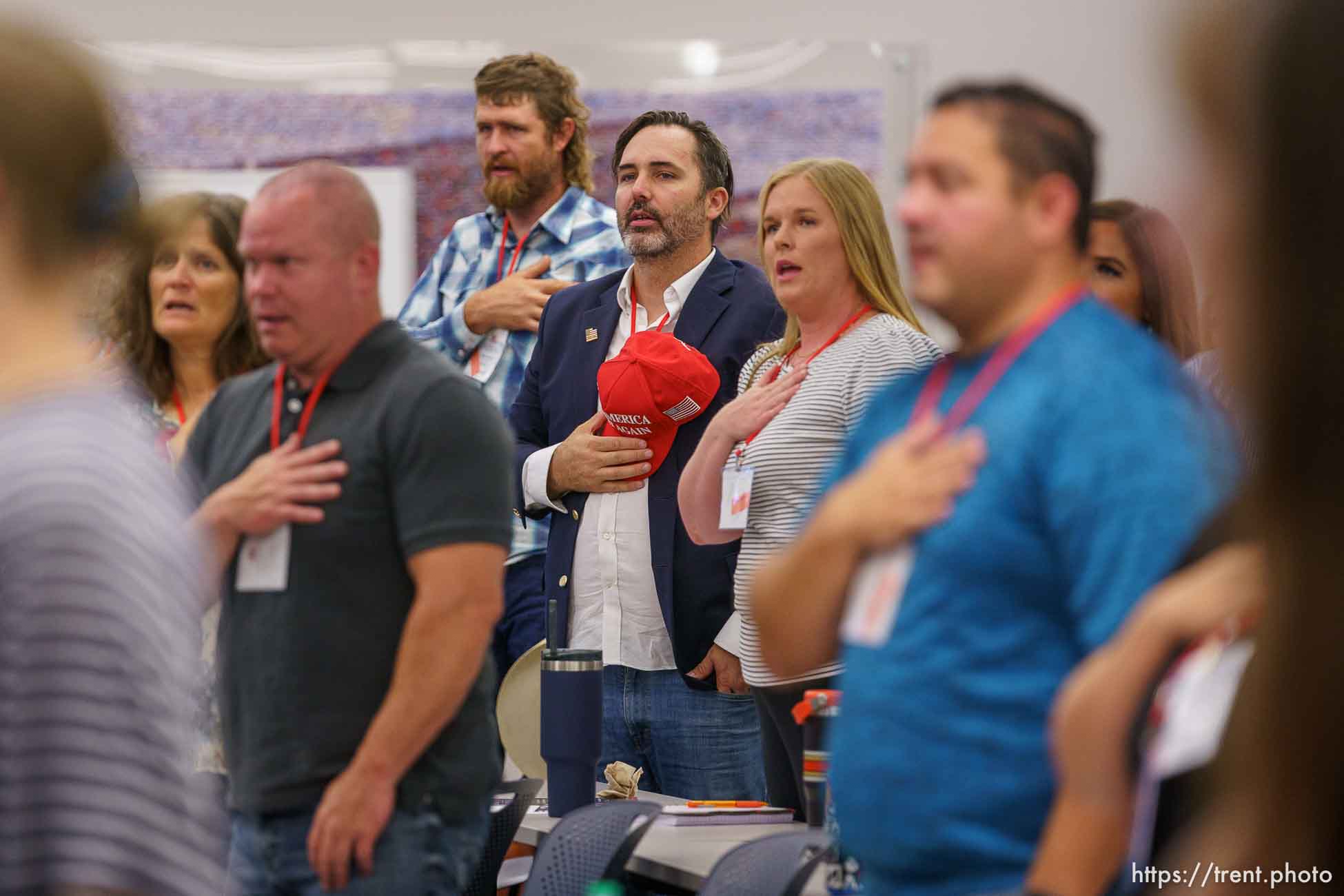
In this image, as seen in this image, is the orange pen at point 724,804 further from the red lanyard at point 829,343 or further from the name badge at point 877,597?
the name badge at point 877,597

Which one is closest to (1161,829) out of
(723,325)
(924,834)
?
(924,834)

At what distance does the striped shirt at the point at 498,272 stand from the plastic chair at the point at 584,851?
1.46m

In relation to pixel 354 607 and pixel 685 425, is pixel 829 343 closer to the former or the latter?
pixel 685 425

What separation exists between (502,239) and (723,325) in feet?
2.85

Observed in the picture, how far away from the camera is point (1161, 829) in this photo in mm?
1187

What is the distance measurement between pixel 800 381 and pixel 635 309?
0.86 metres

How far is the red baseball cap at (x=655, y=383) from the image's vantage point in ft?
10.7

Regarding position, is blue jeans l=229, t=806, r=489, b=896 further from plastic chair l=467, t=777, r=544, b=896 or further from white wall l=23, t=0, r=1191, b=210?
white wall l=23, t=0, r=1191, b=210

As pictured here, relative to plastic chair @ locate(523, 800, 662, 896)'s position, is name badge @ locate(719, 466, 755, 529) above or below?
above

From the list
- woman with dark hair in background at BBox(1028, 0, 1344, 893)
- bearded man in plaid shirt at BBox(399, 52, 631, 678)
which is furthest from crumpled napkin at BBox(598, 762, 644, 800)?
woman with dark hair in background at BBox(1028, 0, 1344, 893)

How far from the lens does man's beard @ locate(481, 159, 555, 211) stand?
4.07m

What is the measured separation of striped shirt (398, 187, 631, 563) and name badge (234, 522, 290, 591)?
181 cm

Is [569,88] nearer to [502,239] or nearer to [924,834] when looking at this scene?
[502,239]

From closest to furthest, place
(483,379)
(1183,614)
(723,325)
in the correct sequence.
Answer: (1183,614) → (723,325) → (483,379)
